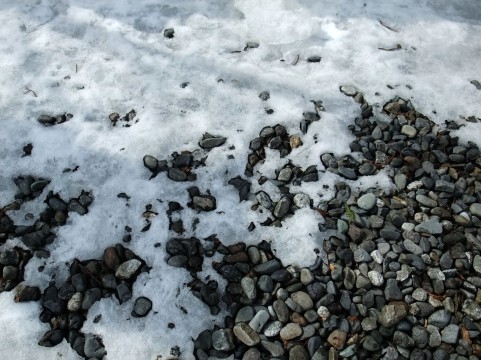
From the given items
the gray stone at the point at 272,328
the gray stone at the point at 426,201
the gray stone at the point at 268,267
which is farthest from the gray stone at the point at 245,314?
the gray stone at the point at 426,201

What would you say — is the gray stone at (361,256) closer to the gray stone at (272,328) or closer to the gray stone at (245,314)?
the gray stone at (272,328)

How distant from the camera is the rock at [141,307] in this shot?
113 inches

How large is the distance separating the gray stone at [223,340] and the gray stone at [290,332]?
1.04 feet

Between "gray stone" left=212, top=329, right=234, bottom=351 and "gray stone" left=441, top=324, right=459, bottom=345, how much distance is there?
1.31 m

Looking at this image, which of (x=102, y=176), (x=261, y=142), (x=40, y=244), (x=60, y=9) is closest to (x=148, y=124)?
(x=102, y=176)

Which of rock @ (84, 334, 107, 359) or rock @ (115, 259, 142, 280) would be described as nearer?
rock @ (84, 334, 107, 359)

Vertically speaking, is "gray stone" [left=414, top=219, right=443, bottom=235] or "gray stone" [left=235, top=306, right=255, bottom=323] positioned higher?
"gray stone" [left=414, top=219, right=443, bottom=235]

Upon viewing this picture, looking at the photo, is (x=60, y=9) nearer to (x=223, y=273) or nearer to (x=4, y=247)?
(x=4, y=247)

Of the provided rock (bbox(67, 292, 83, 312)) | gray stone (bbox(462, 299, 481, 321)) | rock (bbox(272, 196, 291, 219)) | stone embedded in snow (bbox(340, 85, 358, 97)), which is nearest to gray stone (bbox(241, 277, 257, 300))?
rock (bbox(272, 196, 291, 219))

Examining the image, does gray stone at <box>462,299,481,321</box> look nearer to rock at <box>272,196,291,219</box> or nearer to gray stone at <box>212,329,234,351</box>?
rock at <box>272,196,291,219</box>

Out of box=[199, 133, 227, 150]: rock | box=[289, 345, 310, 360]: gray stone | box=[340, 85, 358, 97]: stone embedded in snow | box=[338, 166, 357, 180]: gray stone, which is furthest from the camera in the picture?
box=[340, 85, 358, 97]: stone embedded in snow

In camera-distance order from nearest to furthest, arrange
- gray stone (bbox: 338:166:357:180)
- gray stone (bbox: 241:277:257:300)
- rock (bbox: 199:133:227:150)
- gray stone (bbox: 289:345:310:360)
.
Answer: gray stone (bbox: 289:345:310:360), gray stone (bbox: 241:277:257:300), gray stone (bbox: 338:166:357:180), rock (bbox: 199:133:227:150)

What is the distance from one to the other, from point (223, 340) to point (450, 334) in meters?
1.40

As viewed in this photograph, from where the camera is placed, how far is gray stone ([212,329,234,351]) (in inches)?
108
